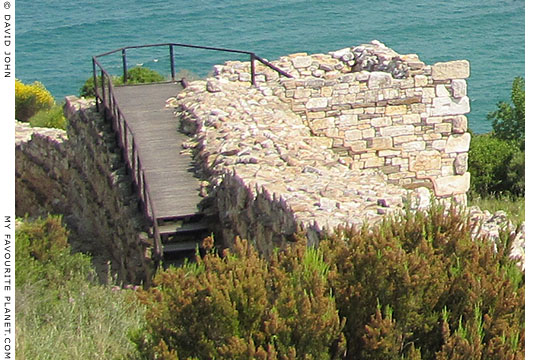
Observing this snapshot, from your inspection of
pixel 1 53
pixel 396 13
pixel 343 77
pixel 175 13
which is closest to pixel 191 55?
pixel 175 13

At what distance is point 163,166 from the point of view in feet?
40.7

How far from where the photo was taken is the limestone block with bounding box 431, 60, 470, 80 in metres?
12.8

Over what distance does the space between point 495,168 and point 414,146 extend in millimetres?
8712

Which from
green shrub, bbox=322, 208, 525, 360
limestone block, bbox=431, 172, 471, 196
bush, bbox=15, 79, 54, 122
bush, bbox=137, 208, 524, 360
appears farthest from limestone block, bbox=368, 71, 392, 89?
bush, bbox=15, 79, 54, 122

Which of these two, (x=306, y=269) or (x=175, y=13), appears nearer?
(x=306, y=269)

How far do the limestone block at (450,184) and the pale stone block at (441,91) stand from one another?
118cm

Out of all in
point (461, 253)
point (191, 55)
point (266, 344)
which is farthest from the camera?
point (191, 55)

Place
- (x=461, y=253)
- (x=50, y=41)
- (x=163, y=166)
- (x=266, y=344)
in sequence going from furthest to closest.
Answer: (x=50, y=41), (x=163, y=166), (x=461, y=253), (x=266, y=344)

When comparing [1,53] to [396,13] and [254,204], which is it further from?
[396,13]

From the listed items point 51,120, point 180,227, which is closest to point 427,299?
point 180,227

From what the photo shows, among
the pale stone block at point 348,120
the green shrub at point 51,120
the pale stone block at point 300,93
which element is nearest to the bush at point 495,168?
the pale stone block at point 348,120

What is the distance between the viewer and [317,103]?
12812 mm

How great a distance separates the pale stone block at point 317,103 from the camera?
12.8 meters
